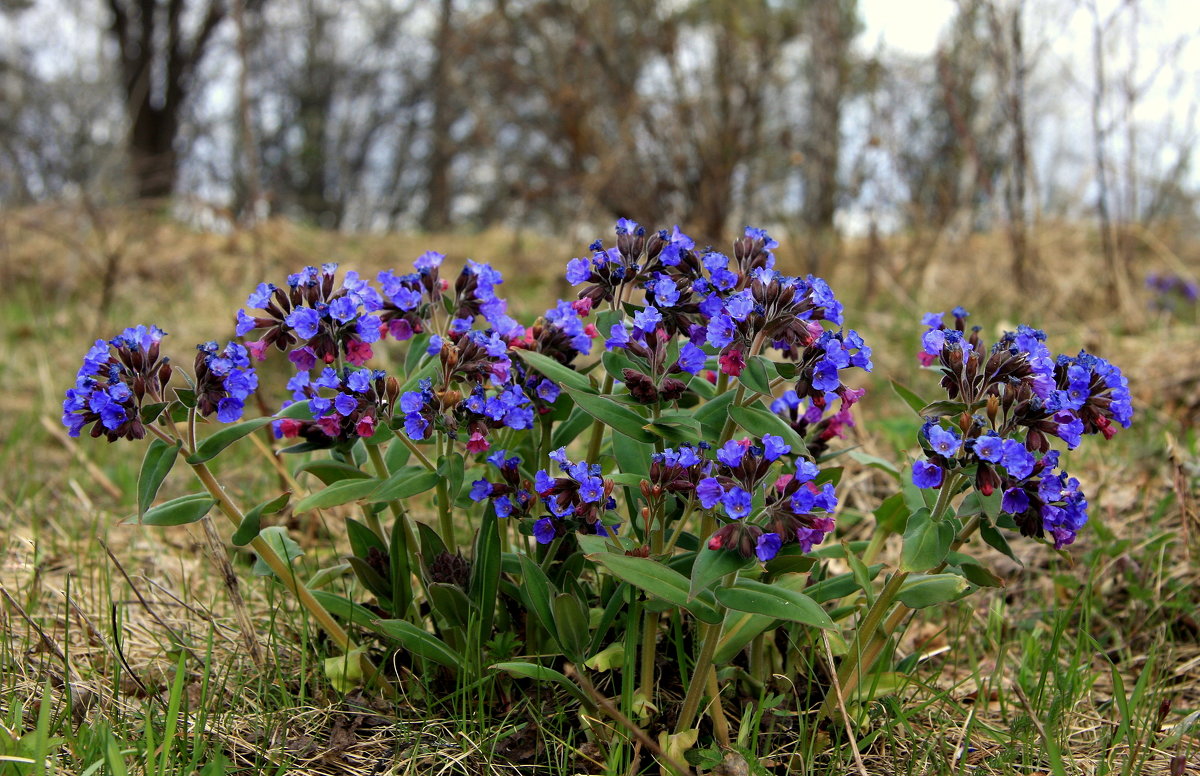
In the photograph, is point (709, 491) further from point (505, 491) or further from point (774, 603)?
point (505, 491)

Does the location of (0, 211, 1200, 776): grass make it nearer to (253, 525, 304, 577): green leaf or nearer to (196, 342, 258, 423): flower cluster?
(253, 525, 304, 577): green leaf

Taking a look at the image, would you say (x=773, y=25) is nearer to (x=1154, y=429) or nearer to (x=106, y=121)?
(x=1154, y=429)

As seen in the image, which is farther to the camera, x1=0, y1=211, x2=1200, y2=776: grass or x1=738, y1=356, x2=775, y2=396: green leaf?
x1=0, y1=211, x2=1200, y2=776: grass

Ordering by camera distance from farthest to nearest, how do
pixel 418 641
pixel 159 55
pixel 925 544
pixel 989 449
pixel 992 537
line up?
pixel 159 55
pixel 418 641
pixel 992 537
pixel 925 544
pixel 989 449

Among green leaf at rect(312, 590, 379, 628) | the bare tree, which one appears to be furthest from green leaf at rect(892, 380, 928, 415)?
the bare tree

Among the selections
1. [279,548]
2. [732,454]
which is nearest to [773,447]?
[732,454]
